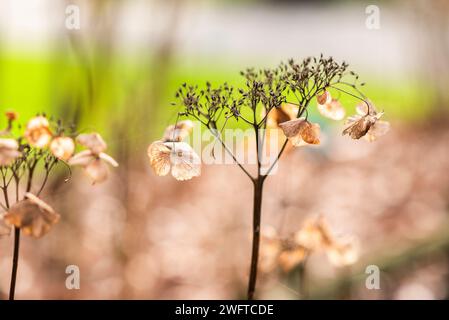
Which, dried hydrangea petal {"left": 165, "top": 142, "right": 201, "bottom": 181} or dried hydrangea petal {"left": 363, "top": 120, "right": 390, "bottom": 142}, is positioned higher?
dried hydrangea petal {"left": 363, "top": 120, "right": 390, "bottom": 142}

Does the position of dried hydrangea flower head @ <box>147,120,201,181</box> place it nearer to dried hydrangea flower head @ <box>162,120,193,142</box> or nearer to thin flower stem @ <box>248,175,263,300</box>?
dried hydrangea flower head @ <box>162,120,193,142</box>

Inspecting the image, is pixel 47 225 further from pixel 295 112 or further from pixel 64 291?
pixel 64 291

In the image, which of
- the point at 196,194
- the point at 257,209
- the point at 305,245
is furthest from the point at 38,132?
the point at 196,194

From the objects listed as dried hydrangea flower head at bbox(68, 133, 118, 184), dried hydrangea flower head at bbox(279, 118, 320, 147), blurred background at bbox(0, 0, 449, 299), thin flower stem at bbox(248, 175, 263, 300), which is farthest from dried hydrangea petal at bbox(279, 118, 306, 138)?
blurred background at bbox(0, 0, 449, 299)

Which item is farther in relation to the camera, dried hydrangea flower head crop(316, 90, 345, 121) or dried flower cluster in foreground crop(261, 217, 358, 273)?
dried flower cluster in foreground crop(261, 217, 358, 273)

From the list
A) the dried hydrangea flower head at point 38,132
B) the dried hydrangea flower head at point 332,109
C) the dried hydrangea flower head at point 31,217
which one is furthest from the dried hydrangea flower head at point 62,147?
the dried hydrangea flower head at point 332,109

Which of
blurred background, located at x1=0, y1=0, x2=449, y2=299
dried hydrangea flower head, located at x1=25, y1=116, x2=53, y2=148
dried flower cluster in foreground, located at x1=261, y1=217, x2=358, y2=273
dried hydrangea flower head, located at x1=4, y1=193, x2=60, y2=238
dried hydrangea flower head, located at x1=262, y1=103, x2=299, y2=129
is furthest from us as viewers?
blurred background, located at x1=0, y1=0, x2=449, y2=299

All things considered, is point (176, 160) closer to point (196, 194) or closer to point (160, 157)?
point (160, 157)
